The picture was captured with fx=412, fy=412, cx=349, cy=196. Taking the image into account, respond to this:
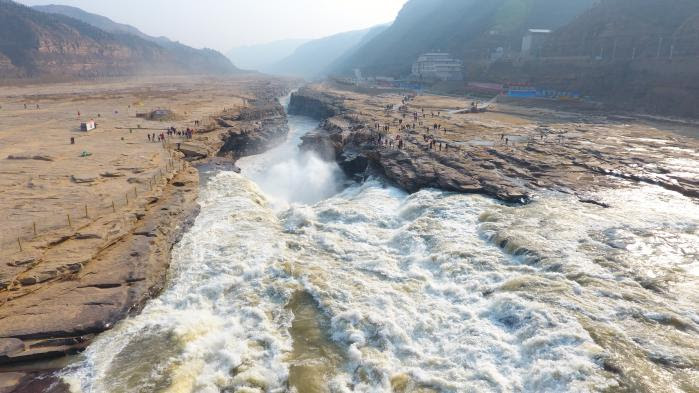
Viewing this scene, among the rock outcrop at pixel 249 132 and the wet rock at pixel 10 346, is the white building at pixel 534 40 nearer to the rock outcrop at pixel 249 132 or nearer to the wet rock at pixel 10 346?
the rock outcrop at pixel 249 132

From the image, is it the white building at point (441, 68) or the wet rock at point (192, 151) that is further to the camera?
the white building at point (441, 68)

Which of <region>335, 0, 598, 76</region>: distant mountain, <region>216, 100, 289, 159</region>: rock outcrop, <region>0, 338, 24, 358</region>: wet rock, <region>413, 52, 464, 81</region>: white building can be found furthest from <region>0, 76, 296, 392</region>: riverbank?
<region>335, 0, 598, 76</region>: distant mountain

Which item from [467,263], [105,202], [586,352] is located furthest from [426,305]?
[105,202]

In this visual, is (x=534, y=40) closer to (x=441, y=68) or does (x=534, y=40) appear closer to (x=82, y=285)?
(x=441, y=68)

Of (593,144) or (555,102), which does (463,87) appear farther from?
(593,144)

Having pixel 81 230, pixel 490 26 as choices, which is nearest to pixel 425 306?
pixel 81 230

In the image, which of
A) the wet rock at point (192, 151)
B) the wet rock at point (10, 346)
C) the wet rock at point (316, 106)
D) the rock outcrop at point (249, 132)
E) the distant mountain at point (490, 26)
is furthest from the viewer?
the distant mountain at point (490, 26)

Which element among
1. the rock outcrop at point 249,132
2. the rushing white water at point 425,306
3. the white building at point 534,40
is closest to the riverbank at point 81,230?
the rushing white water at point 425,306

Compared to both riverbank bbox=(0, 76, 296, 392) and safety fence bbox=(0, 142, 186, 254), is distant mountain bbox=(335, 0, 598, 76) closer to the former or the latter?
riverbank bbox=(0, 76, 296, 392)
